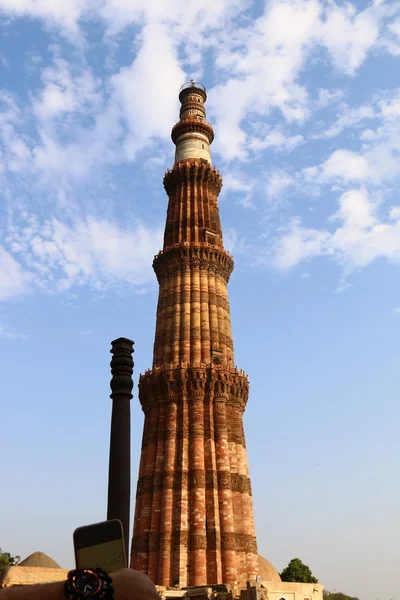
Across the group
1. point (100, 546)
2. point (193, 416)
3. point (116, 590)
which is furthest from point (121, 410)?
point (193, 416)

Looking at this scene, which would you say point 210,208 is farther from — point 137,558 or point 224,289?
point 137,558

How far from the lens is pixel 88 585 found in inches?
108

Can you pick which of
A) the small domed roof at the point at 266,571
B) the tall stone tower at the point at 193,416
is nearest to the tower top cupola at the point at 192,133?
the tall stone tower at the point at 193,416

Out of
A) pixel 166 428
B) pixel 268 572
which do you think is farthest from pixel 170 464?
pixel 268 572

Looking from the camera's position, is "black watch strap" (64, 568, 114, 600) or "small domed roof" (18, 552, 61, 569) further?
"small domed roof" (18, 552, 61, 569)

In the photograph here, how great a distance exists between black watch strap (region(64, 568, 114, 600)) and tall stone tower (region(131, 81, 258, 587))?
26272mm

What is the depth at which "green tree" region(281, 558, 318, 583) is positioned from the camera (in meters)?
52.8

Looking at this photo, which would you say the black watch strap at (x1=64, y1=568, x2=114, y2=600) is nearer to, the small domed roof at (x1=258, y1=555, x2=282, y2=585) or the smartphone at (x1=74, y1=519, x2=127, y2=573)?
the smartphone at (x1=74, y1=519, x2=127, y2=573)

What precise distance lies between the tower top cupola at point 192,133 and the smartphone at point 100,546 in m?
38.4

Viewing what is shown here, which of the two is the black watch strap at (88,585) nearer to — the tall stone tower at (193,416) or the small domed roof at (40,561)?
the tall stone tower at (193,416)

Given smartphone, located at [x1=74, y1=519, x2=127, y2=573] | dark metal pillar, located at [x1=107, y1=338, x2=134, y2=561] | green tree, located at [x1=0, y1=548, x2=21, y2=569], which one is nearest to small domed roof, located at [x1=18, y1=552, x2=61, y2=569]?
green tree, located at [x1=0, y1=548, x2=21, y2=569]

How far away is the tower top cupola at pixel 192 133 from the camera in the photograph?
40.6 meters

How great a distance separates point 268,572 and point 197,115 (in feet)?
105

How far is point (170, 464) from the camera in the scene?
29859 millimetres
